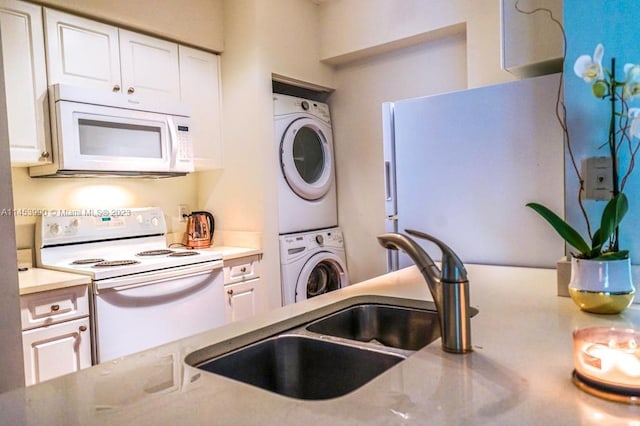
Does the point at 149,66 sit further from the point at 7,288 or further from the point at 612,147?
the point at 612,147

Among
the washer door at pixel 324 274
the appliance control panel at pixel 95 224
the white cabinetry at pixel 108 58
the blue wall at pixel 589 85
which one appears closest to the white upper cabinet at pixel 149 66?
the white cabinetry at pixel 108 58

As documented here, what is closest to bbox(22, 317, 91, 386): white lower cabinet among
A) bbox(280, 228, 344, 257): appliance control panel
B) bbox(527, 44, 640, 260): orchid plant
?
bbox(280, 228, 344, 257): appliance control panel

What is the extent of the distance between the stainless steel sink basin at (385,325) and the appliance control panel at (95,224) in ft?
6.57

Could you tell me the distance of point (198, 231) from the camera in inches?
123

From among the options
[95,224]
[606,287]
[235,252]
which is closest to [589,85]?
[606,287]

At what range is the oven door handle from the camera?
206cm

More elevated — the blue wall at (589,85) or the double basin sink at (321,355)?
the blue wall at (589,85)

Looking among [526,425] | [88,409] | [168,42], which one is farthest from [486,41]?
[88,409]

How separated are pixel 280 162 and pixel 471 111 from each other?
1451 millimetres

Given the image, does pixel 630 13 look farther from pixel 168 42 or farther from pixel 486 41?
pixel 168 42

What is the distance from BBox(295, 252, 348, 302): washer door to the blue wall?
209cm

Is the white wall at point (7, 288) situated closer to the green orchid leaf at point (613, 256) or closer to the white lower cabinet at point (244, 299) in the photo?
the white lower cabinet at point (244, 299)

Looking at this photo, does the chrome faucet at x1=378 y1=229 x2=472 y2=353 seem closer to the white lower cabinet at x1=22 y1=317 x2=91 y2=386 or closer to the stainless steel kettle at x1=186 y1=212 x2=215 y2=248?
the white lower cabinet at x1=22 y1=317 x2=91 y2=386

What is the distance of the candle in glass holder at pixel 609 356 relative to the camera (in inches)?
26.0
